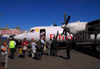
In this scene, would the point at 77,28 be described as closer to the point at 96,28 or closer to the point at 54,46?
the point at 96,28

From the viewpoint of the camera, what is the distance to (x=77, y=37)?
35.7 ft

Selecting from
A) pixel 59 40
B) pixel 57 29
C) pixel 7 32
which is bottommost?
pixel 59 40

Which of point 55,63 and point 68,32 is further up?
point 68,32

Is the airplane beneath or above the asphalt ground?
above

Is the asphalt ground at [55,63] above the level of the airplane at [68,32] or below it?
below

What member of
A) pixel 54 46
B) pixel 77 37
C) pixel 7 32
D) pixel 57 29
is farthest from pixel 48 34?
pixel 7 32

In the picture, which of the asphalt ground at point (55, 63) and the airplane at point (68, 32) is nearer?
the asphalt ground at point (55, 63)

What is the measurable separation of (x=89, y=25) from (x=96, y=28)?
1.11 metres

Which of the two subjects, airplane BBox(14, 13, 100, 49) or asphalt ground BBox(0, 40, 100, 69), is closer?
asphalt ground BBox(0, 40, 100, 69)

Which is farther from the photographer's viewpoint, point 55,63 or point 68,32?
point 68,32

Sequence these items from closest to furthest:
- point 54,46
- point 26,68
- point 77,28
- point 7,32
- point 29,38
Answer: point 26,68
point 54,46
point 77,28
point 29,38
point 7,32

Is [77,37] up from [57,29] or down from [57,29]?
down

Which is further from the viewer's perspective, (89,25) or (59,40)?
(59,40)

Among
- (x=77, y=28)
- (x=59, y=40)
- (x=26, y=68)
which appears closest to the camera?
(x=26, y=68)
